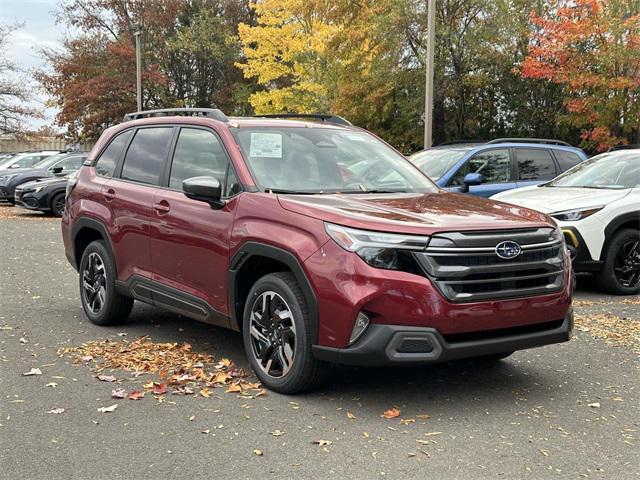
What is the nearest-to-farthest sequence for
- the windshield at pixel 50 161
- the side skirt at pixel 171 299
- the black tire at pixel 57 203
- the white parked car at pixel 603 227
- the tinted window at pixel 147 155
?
the side skirt at pixel 171 299 → the tinted window at pixel 147 155 → the white parked car at pixel 603 227 → the black tire at pixel 57 203 → the windshield at pixel 50 161

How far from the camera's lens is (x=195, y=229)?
5.22 m

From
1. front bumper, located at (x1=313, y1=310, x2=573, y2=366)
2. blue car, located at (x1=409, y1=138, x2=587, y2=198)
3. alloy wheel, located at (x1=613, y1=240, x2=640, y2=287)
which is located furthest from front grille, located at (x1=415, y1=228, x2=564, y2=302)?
blue car, located at (x1=409, y1=138, x2=587, y2=198)

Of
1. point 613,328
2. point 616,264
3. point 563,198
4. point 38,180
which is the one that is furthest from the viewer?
point 38,180

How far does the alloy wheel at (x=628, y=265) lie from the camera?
320 inches

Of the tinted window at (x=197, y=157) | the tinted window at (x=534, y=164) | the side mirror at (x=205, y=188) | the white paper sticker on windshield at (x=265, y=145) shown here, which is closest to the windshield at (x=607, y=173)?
the tinted window at (x=534, y=164)

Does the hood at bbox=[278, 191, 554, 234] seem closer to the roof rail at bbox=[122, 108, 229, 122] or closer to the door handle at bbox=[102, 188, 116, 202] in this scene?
the roof rail at bbox=[122, 108, 229, 122]

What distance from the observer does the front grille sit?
4102 mm

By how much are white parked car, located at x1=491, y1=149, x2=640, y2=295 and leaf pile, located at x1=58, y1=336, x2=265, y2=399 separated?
173 inches

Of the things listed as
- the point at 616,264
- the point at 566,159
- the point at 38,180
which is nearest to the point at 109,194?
the point at 616,264

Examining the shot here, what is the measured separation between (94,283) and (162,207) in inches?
60.1

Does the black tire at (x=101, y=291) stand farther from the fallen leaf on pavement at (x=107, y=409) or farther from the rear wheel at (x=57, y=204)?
the rear wheel at (x=57, y=204)

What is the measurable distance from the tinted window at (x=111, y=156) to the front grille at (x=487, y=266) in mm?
3613

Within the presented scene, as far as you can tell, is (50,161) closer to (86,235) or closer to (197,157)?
(86,235)

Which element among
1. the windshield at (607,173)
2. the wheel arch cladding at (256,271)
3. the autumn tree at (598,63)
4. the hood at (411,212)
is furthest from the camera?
the autumn tree at (598,63)
